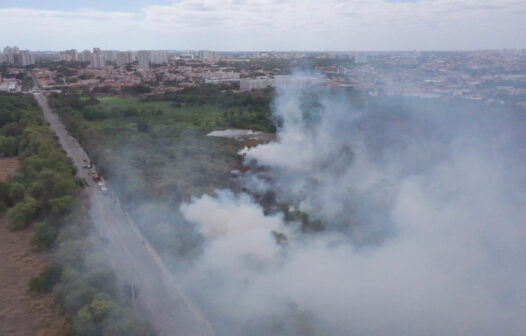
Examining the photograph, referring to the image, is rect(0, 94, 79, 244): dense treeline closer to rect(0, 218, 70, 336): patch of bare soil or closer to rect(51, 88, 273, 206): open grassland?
rect(0, 218, 70, 336): patch of bare soil

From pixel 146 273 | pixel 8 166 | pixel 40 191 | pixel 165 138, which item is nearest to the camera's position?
pixel 146 273

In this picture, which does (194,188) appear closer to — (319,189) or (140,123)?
(319,189)

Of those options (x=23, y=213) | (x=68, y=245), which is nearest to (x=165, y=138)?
(x=23, y=213)

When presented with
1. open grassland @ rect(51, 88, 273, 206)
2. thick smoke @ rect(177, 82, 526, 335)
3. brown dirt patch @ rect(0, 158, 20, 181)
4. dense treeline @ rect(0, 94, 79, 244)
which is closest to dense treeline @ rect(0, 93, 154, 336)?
dense treeline @ rect(0, 94, 79, 244)

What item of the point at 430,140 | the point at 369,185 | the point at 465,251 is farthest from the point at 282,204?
the point at 430,140

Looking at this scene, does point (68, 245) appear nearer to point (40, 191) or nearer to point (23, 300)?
point (23, 300)
